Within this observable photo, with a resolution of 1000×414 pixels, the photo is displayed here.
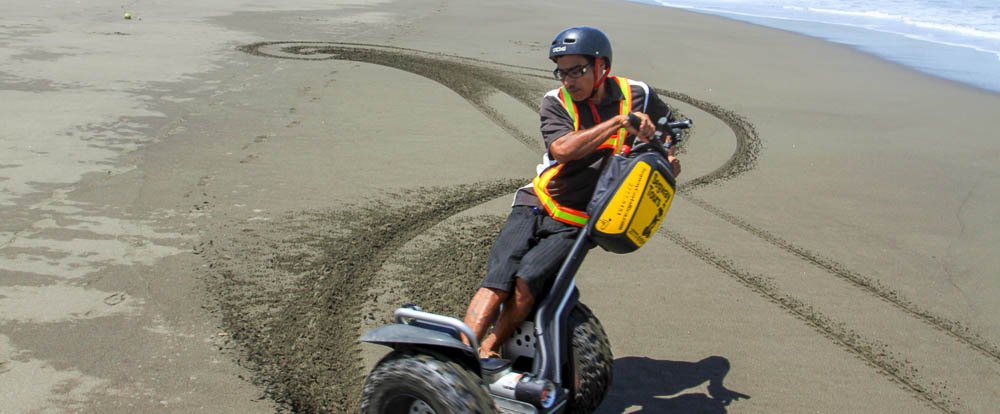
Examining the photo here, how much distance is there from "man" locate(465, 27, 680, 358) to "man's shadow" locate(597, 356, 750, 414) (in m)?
0.80

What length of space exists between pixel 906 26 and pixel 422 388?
65.5 ft

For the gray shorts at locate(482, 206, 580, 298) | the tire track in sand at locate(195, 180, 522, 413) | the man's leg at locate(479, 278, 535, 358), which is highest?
the gray shorts at locate(482, 206, 580, 298)

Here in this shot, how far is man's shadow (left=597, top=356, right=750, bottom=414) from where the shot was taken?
14.0 feet

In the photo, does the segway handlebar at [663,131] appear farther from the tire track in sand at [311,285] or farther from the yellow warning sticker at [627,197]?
the tire track in sand at [311,285]

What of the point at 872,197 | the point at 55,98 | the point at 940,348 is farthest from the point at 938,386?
the point at 55,98

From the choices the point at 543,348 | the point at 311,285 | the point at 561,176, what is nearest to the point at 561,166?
the point at 561,176

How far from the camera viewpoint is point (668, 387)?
14.6 ft

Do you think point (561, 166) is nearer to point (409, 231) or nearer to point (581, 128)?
point (581, 128)

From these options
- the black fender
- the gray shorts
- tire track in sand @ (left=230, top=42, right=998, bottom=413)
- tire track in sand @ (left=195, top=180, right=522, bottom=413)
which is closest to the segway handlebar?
the gray shorts

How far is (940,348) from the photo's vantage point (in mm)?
5012

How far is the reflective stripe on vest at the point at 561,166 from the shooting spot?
391 centimetres

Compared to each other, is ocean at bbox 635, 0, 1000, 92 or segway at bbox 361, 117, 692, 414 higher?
segway at bbox 361, 117, 692, 414

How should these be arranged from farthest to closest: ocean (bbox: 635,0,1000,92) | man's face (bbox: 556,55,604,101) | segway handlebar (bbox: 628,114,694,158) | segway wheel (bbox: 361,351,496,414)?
ocean (bbox: 635,0,1000,92) < man's face (bbox: 556,55,604,101) < segway handlebar (bbox: 628,114,694,158) < segway wheel (bbox: 361,351,496,414)

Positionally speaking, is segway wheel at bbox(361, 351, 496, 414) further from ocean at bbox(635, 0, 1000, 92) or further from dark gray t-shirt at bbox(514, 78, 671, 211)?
ocean at bbox(635, 0, 1000, 92)
